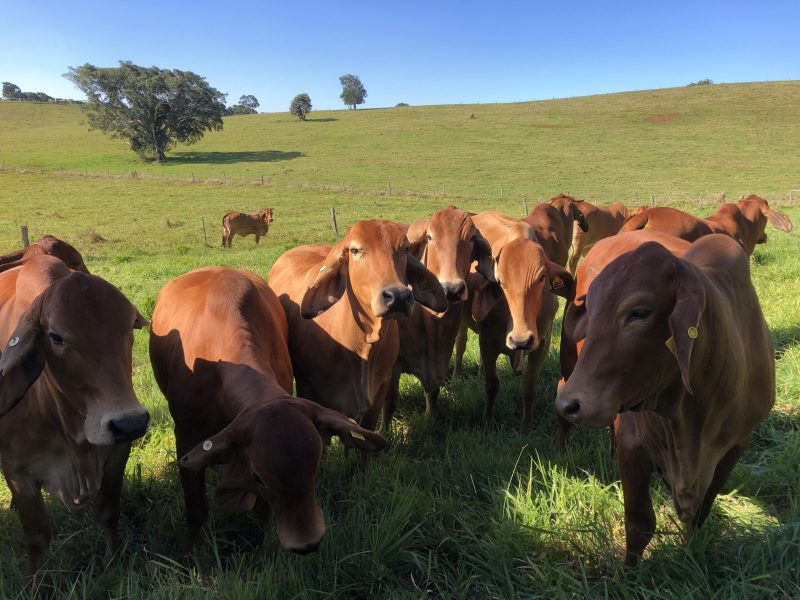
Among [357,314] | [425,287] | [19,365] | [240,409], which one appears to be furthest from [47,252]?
[425,287]

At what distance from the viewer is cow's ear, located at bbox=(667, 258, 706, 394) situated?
85.6 inches

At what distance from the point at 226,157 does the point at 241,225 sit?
33228 mm

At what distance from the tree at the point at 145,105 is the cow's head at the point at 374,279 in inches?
2064

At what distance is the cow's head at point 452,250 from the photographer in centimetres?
474

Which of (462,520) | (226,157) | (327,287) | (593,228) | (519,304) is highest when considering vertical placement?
(226,157)

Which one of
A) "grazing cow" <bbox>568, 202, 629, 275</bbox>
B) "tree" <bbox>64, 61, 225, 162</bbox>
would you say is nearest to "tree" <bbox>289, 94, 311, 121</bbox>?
"tree" <bbox>64, 61, 225, 162</bbox>

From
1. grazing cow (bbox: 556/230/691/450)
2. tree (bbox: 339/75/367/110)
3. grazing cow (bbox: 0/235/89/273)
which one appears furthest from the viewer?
tree (bbox: 339/75/367/110)

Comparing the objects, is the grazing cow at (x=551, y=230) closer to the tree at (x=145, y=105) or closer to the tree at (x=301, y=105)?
the tree at (x=145, y=105)

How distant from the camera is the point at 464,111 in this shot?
2985 inches

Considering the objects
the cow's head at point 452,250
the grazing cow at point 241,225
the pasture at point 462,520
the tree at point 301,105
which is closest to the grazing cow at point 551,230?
the pasture at point 462,520

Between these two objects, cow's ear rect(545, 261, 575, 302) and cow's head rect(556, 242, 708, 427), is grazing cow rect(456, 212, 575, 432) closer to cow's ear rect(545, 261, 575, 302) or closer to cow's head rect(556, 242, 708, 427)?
cow's ear rect(545, 261, 575, 302)

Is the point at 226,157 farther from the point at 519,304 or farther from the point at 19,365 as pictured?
the point at 19,365

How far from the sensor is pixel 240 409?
3049 mm

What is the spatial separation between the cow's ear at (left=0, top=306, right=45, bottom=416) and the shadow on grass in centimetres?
4897
